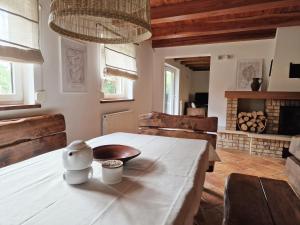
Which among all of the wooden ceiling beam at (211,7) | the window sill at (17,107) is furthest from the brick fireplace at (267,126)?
the window sill at (17,107)

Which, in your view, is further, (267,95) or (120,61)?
(267,95)

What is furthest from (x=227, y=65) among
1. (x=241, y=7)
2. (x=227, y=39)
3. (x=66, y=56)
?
(x=66, y=56)

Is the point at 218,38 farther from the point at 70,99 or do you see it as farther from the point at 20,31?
the point at 20,31

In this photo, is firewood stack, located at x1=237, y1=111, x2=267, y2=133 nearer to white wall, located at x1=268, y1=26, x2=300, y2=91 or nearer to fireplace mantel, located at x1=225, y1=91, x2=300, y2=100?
fireplace mantel, located at x1=225, y1=91, x2=300, y2=100

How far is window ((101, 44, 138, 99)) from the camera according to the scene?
2.71 m

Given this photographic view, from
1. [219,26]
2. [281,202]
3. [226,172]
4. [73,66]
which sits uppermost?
[219,26]

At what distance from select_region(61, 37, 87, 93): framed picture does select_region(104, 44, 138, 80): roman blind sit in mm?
402

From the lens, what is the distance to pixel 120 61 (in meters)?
2.99

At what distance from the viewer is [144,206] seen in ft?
2.17

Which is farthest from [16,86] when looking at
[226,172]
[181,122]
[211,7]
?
[226,172]

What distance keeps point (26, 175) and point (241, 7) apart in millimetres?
2817

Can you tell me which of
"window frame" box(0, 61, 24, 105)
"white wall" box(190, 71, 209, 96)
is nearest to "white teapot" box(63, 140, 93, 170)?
"window frame" box(0, 61, 24, 105)

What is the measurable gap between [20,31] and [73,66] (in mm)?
633

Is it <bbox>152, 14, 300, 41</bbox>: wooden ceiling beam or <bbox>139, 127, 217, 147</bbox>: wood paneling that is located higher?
<bbox>152, 14, 300, 41</bbox>: wooden ceiling beam
